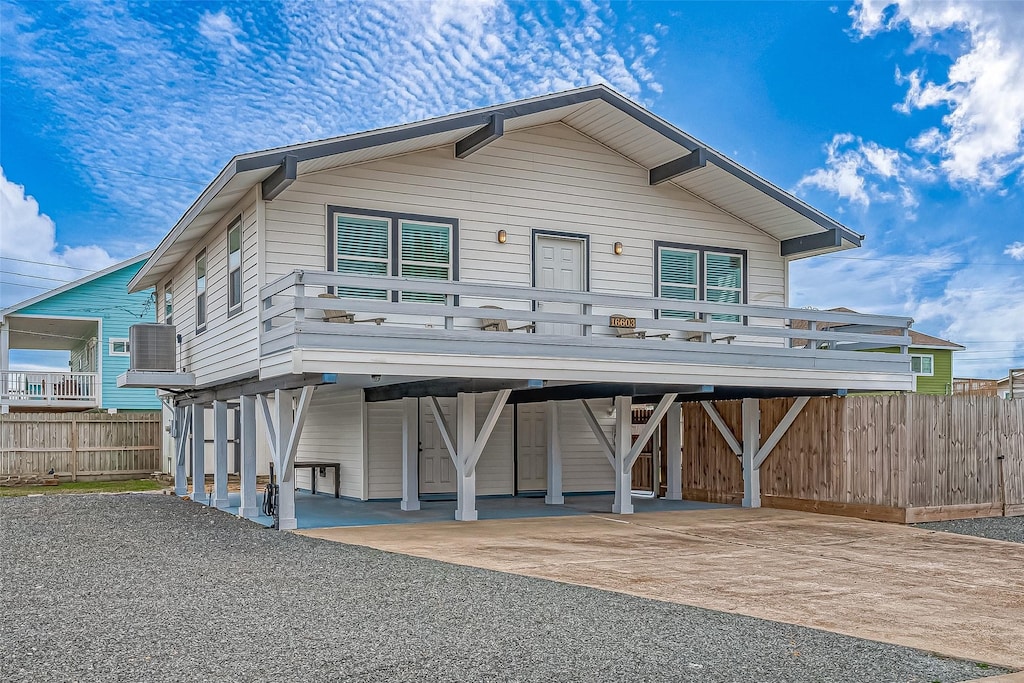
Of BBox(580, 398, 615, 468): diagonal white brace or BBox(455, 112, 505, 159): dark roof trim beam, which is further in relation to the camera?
BBox(580, 398, 615, 468): diagonal white brace

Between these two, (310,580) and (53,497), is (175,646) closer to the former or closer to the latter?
(310,580)

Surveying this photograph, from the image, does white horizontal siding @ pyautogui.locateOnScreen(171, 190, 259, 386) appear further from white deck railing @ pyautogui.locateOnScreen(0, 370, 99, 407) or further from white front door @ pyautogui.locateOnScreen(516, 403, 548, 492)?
white deck railing @ pyautogui.locateOnScreen(0, 370, 99, 407)

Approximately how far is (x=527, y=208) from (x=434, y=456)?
4.82 meters

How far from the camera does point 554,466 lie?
55.3ft

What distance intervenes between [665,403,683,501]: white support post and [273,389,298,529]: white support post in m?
7.60

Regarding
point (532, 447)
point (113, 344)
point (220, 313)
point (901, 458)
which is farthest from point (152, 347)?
point (113, 344)

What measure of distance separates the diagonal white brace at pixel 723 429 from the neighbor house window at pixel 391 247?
17.8 ft

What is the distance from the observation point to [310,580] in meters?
9.12

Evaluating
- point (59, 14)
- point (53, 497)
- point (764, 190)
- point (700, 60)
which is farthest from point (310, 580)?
point (59, 14)

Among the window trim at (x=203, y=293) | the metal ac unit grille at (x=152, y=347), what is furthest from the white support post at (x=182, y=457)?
the window trim at (x=203, y=293)

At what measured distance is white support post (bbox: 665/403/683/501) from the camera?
58.8 feet

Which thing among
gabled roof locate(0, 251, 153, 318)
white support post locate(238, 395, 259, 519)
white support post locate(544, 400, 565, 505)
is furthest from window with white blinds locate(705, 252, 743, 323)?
gabled roof locate(0, 251, 153, 318)

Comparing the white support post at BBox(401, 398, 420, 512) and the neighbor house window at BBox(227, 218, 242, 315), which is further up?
the neighbor house window at BBox(227, 218, 242, 315)

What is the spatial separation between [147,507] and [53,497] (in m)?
3.48
